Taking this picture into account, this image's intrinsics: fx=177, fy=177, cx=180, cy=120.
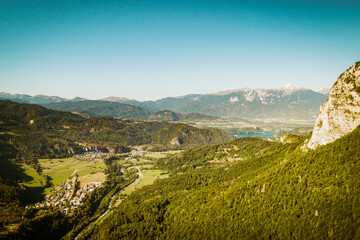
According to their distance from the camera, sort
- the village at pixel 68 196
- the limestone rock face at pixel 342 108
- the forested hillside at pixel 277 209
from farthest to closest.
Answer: the village at pixel 68 196
the limestone rock face at pixel 342 108
the forested hillside at pixel 277 209

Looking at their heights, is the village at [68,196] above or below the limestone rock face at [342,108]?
below

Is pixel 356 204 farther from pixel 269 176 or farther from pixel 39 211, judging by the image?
pixel 39 211

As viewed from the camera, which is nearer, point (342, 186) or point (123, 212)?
point (342, 186)

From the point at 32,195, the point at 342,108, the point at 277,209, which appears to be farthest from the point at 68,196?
the point at 342,108

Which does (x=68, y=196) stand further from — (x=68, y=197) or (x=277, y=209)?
(x=277, y=209)

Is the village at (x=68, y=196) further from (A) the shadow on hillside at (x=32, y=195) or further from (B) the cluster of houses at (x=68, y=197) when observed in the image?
(A) the shadow on hillside at (x=32, y=195)

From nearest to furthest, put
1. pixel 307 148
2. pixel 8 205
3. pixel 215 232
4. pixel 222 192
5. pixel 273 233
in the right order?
pixel 273 233 → pixel 215 232 → pixel 307 148 → pixel 222 192 → pixel 8 205

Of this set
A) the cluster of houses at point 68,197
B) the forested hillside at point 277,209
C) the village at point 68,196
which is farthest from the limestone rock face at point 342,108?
the cluster of houses at point 68,197

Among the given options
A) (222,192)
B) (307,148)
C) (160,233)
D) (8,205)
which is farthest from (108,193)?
(307,148)

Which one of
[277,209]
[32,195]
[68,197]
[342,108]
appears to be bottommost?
[68,197]
